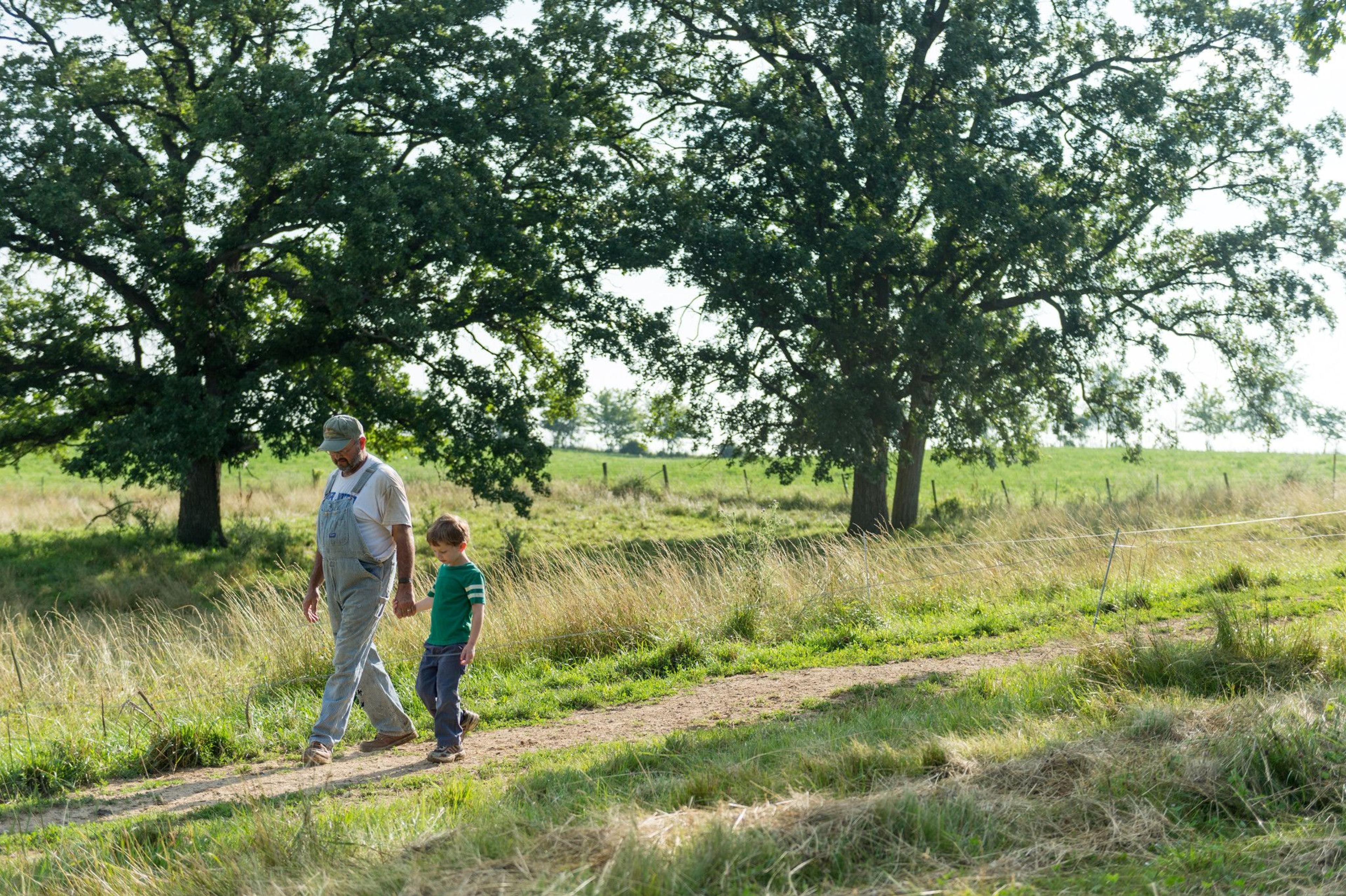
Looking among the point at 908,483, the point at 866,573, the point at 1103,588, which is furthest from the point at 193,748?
the point at 908,483

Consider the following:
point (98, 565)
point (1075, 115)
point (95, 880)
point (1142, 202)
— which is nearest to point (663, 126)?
point (1075, 115)

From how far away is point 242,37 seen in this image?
22422 mm

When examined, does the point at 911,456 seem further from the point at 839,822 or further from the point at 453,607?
the point at 839,822

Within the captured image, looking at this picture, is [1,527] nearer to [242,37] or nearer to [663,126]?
[242,37]

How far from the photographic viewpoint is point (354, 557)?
6.58 meters

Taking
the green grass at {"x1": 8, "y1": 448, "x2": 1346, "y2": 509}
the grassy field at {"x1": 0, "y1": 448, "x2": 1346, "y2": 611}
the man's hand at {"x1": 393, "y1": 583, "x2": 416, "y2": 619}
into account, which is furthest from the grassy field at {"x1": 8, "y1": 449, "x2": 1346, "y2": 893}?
the green grass at {"x1": 8, "y1": 448, "x2": 1346, "y2": 509}

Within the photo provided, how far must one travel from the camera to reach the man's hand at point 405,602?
253 inches

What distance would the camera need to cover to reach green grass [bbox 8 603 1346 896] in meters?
3.85

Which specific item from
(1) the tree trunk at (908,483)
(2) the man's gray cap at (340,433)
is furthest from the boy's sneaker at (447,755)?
(1) the tree trunk at (908,483)

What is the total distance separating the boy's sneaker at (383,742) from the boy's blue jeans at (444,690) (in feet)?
1.24

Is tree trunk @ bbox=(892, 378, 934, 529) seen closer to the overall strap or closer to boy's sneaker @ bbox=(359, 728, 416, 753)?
boy's sneaker @ bbox=(359, 728, 416, 753)

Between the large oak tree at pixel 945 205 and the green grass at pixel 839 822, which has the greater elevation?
the large oak tree at pixel 945 205

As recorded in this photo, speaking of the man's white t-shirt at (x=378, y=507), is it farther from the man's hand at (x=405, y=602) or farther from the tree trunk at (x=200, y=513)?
the tree trunk at (x=200, y=513)

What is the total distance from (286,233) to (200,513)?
648cm
